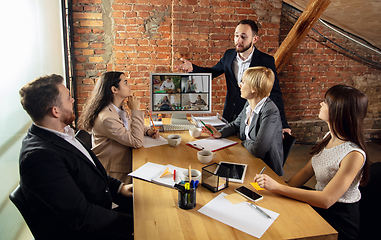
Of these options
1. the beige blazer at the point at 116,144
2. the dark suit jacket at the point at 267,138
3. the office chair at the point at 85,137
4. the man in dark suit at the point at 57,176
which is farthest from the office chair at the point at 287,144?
the office chair at the point at 85,137

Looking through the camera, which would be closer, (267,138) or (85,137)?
(267,138)

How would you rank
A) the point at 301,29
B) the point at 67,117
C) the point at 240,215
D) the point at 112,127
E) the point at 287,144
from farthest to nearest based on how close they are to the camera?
1. the point at 301,29
2. the point at 287,144
3. the point at 112,127
4. the point at 67,117
5. the point at 240,215

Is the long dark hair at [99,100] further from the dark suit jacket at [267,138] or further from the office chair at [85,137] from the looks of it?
the dark suit jacket at [267,138]

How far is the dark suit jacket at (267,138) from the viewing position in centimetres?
186

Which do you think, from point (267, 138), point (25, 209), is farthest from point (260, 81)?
point (25, 209)

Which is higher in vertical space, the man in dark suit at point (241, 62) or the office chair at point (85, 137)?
the man in dark suit at point (241, 62)

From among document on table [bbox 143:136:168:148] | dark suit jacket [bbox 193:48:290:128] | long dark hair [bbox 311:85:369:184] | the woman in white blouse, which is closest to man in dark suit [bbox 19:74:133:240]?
document on table [bbox 143:136:168:148]

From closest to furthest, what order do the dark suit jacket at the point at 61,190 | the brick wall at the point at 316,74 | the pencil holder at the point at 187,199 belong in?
the dark suit jacket at the point at 61,190, the pencil holder at the point at 187,199, the brick wall at the point at 316,74

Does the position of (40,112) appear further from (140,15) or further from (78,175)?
(140,15)

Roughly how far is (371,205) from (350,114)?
48cm

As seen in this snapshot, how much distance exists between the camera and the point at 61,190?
106 centimetres

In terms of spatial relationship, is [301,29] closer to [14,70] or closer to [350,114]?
[350,114]

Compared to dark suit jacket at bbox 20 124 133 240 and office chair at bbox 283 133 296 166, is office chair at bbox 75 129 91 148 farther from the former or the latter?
office chair at bbox 283 133 296 166

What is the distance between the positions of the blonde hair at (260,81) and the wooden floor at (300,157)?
1.51m
